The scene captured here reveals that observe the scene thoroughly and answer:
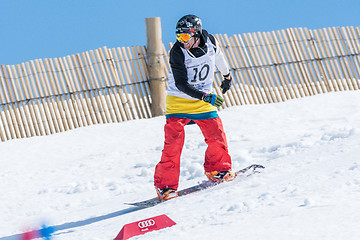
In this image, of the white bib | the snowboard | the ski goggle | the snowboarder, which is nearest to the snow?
the snowboard

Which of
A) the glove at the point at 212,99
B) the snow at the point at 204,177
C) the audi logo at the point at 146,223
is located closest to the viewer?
the snow at the point at 204,177

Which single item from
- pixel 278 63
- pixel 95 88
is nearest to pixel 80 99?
pixel 95 88

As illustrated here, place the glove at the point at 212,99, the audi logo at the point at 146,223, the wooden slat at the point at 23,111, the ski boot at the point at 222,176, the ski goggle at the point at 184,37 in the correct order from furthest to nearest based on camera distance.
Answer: the wooden slat at the point at 23,111
the ski boot at the point at 222,176
the ski goggle at the point at 184,37
the glove at the point at 212,99
the audi logo at the point at 146,223

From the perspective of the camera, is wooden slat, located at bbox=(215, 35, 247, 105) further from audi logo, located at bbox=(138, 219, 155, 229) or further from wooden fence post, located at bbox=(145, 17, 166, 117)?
audi logo, located at bbox=(138, 219, 155, 229)

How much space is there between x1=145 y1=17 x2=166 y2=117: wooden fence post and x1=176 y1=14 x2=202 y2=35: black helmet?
4503 mm

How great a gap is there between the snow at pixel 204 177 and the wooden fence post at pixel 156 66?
39cm

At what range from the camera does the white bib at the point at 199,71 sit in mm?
4133

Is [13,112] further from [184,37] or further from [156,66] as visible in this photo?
[184,37]

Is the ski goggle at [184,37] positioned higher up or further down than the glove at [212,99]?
higher up

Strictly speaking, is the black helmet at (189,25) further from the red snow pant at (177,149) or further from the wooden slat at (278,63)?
the wooden slat at (278,63)

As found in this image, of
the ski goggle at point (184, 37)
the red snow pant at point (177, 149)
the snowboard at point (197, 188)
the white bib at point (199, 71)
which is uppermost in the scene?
the ski goggle at point (184, 37)

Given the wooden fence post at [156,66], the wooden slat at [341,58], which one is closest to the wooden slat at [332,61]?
the wooden slat at [341,58]

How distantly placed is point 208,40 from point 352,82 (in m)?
6.60

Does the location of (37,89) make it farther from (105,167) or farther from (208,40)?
(208,40)
